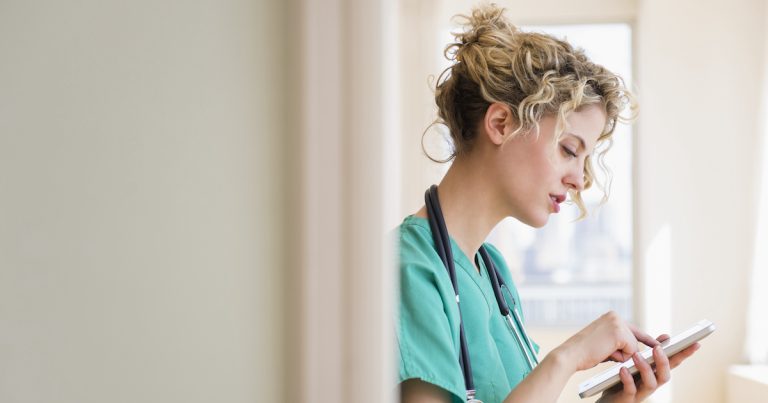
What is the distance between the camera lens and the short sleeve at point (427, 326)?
94cm

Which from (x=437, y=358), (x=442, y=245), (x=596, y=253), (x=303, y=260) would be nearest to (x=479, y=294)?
(x=442, y=245)

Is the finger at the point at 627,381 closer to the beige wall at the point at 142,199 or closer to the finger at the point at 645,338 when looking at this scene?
the finger at the point at 645,338

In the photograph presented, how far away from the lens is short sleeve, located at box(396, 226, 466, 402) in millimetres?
935

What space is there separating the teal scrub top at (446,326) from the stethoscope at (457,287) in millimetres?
13

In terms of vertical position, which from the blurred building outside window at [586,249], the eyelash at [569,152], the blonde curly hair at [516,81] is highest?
the blonde curly hair at [516,81]

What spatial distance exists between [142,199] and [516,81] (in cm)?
80

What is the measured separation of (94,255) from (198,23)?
16 centimetres

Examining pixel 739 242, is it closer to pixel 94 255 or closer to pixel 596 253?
pixel 596 253

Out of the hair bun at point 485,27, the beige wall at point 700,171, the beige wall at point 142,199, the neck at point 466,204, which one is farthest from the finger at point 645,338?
the beige wall at point 700,171

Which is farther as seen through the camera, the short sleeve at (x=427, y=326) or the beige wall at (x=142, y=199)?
the short sleeve at (x=427, y=326)

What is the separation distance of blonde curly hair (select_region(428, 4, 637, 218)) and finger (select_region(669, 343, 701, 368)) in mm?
301

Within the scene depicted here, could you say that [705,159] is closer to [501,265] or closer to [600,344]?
[501,265]

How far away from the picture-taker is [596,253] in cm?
423

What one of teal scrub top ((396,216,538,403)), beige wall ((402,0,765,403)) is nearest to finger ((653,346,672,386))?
teal scrub top ((396,216,538,403))
